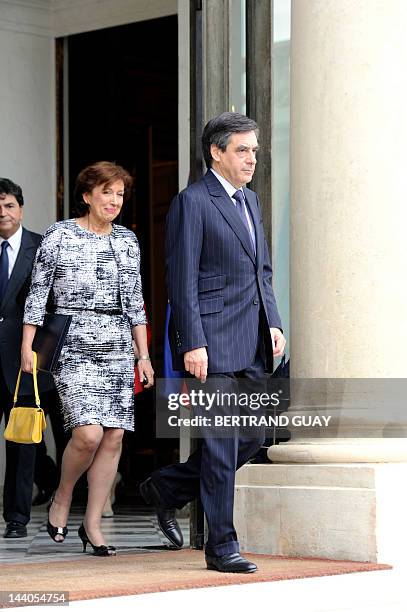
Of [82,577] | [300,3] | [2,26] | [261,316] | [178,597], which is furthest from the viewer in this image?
[2,26]

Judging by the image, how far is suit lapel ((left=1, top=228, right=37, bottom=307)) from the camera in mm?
8125

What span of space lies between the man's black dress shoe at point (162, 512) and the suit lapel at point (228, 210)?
120 cm

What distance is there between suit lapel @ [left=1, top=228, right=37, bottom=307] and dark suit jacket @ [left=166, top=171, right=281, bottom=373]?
241 cm

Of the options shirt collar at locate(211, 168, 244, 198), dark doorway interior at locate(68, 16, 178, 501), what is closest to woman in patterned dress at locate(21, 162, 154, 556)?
shirt collar at locate(211, 168, 244, 198)

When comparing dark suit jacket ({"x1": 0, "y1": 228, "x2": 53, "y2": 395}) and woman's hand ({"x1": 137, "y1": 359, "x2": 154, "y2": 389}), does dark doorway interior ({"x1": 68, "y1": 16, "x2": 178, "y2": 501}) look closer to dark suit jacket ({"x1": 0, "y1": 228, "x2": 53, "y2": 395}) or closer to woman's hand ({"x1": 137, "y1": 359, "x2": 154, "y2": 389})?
dark suit jacket ({"x1": 0, "y1": 228, "x2": 53, "y2": 395})

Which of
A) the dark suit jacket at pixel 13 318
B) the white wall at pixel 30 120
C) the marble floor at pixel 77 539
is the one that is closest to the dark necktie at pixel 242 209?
the marble floor at pixel 77 539

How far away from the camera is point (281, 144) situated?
7.81m

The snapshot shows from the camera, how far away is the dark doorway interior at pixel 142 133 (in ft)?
39.0

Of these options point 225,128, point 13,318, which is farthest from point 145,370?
point 13,318

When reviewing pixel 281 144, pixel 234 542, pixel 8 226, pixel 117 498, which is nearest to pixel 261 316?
pixel 234 542

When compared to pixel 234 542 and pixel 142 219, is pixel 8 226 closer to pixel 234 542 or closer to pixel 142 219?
pixel 234 542

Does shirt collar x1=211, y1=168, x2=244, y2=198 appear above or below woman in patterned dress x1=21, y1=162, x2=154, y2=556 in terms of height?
above

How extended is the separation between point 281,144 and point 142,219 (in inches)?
190

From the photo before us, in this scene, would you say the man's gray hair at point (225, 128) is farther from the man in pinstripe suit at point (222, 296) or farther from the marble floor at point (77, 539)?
the marble floor at point (77, 539)
